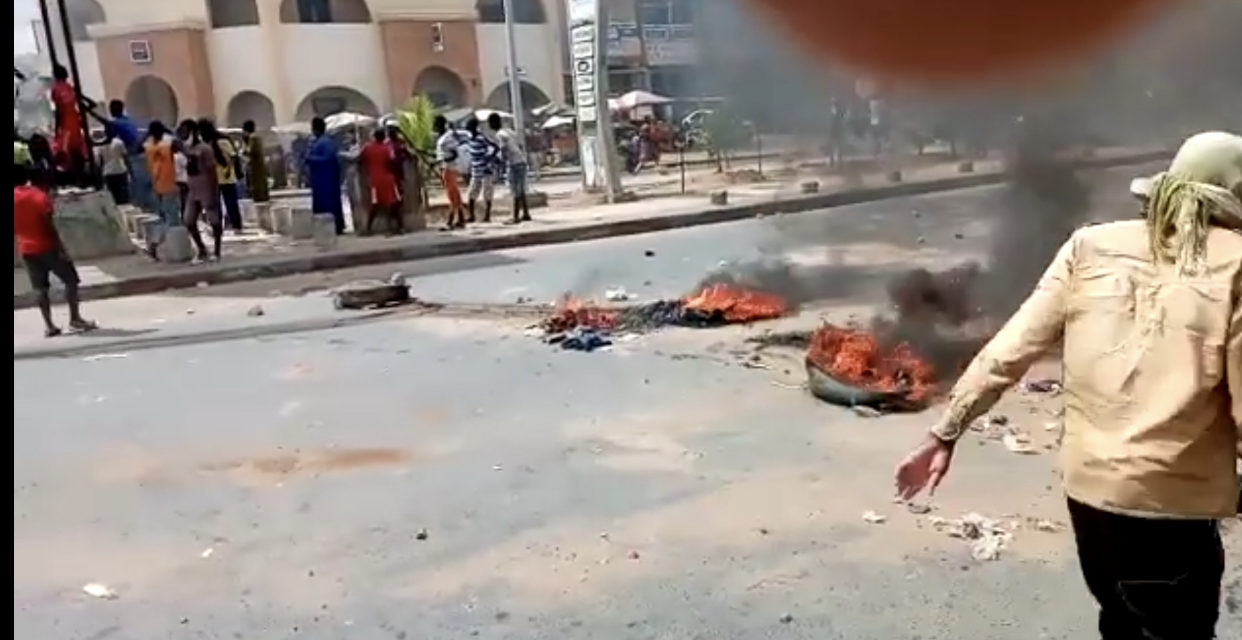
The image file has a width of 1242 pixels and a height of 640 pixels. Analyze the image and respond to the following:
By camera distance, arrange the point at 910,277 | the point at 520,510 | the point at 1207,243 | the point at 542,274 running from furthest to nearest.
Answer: the point at 542,274, the point at 910,277, the point at 520,510, the point at 1207,243

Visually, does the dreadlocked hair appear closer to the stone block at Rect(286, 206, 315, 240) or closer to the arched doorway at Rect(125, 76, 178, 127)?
the stone block at Rect(286, 206, 315, 240)

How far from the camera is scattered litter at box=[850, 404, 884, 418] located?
4648mm

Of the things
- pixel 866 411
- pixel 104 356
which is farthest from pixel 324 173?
pixel 866 411

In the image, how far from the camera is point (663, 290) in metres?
7.96

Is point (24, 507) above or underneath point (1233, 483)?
underneath

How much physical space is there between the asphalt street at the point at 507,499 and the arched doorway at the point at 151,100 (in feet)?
79.7

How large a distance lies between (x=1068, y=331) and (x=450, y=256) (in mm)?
9407

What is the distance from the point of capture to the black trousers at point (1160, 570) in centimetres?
189

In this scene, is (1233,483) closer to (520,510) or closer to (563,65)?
(520,510)

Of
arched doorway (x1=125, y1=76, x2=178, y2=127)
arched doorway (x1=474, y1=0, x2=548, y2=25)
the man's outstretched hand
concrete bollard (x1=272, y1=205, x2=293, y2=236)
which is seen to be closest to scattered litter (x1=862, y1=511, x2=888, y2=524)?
the man's outstretched hand

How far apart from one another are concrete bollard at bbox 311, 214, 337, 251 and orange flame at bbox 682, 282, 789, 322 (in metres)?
5.55

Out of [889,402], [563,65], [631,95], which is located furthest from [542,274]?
[563,65]

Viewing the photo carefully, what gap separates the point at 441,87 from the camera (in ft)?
99.5

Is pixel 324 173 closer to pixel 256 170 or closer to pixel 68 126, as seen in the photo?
pixel 68 126
